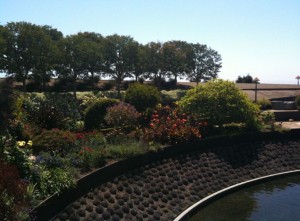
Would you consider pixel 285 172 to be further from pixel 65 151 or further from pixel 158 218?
pixel 65 151

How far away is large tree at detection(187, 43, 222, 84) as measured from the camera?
6053 cm

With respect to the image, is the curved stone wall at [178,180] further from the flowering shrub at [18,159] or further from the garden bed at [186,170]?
the flowering shrub at [18,159]

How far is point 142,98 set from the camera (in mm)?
28172

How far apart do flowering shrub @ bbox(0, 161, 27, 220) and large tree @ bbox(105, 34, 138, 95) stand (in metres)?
41.4

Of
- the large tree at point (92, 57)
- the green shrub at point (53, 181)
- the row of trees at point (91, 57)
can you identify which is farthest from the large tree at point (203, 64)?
the green shrub at point (53, 181)

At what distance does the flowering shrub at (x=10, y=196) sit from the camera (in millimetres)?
9859

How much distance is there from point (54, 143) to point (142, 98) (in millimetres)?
12525

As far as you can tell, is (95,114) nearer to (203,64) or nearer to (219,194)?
(219,194)

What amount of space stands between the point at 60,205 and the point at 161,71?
44.3 m

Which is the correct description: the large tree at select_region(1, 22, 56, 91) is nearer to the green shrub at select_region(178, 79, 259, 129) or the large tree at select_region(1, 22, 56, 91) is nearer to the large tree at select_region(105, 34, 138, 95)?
the large tree at select_region(105, 34, 138, 95)

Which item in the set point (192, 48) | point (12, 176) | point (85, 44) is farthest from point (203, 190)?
point (192, 48)

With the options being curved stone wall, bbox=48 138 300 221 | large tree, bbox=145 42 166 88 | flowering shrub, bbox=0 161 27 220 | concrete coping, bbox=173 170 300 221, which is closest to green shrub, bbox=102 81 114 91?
large tree, bbox=145 42 166 88

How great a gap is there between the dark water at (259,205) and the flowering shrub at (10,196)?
25.2 ft

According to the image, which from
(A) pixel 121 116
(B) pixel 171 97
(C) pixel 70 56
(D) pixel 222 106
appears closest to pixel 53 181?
(A) pixel 121 116
